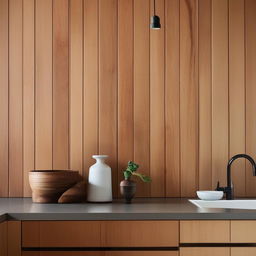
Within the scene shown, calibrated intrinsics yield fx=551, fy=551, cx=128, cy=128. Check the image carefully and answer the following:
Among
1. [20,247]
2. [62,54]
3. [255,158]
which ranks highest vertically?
[62,54]

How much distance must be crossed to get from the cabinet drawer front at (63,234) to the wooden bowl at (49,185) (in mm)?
488

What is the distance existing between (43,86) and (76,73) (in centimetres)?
21

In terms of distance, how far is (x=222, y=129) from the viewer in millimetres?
3188

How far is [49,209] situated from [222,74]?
1306mm

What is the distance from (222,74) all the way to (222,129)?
320 millimetres

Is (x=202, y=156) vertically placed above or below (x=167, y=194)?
above

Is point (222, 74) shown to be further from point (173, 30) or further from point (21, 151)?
point (21, 151)

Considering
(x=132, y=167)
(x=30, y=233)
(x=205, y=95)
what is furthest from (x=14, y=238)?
(x=205, y=95)

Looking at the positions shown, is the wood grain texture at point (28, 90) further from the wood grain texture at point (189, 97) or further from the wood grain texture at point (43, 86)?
the wood grain texture at point (189, 97)

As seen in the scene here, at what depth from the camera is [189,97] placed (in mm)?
3191

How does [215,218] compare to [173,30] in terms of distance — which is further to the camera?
[173,30]

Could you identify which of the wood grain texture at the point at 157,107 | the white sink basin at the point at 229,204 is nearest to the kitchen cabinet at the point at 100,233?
the white sink basin at the point at 229,204

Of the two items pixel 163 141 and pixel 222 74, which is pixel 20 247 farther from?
pixel 222 74

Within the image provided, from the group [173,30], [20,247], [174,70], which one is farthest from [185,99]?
[20,247]
